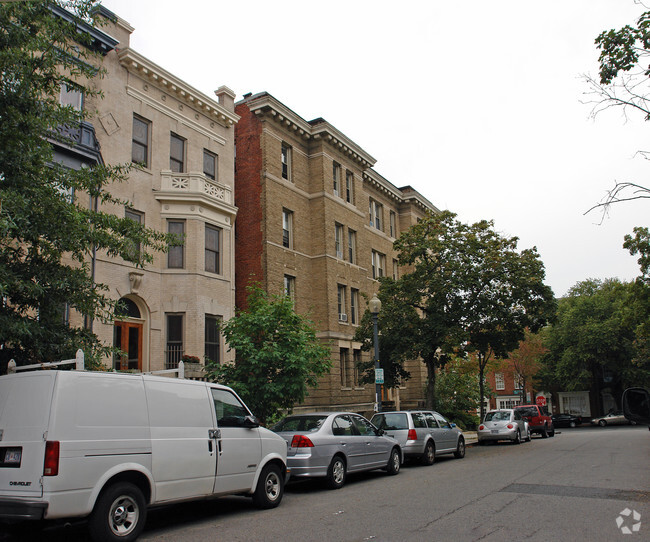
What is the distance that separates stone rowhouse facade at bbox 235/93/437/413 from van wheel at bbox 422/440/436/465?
7.46 meters

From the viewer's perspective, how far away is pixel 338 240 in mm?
31297

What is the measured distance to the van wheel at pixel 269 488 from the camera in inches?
387

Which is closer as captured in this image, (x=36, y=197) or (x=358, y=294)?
(x=36, y=197)

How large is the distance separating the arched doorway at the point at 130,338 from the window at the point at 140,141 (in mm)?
5107

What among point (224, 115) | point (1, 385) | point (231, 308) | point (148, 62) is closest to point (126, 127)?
point (148, 62)

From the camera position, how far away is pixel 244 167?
90.4 feet

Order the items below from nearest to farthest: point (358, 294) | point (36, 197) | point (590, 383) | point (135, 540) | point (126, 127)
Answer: point (135, 540)
point (36, 197)
point (126, 127)
point (358, 294)
point (590, 383)

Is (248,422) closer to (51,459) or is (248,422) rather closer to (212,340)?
(51,459)

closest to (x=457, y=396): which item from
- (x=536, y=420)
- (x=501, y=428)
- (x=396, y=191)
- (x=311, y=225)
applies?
(x=536, y=420)

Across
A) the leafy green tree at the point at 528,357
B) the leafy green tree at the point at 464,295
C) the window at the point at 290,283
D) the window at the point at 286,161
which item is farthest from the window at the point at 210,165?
the leafy green tree at the point at 528,357

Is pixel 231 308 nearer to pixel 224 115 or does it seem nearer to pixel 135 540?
pixel 224 115

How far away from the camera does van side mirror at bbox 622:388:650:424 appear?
14.9 feet

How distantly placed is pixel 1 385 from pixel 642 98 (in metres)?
10.5

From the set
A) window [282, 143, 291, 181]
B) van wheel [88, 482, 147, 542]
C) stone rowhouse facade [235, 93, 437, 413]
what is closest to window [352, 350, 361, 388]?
stone rowhouse facade [235, 93, 437, 413]
